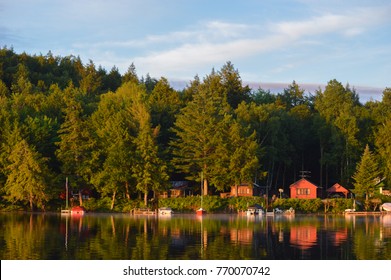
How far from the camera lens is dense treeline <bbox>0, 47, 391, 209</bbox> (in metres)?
95.9

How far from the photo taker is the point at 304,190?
102 metres

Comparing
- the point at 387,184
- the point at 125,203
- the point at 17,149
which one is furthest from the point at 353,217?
the point at 17,149

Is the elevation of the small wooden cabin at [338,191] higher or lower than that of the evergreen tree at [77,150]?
lower

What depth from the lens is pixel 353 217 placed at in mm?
89750

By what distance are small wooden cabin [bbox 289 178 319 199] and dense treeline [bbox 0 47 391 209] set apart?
5475 millimetres

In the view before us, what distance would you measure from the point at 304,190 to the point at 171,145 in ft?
69.7

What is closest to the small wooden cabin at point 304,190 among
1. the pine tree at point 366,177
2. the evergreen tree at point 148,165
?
the pine tree at point 366,177

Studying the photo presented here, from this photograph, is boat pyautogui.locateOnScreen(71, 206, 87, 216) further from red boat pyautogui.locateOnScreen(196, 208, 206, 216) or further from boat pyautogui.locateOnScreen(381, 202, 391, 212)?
boat pyautogui.locateOnScreen(381, 202, 391, 212)

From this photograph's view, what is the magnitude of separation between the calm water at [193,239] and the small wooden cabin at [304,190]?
2041 cm

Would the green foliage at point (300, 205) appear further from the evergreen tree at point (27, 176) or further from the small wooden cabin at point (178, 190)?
the evergreen tree at point (27, 176)

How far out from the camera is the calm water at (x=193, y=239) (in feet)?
153
